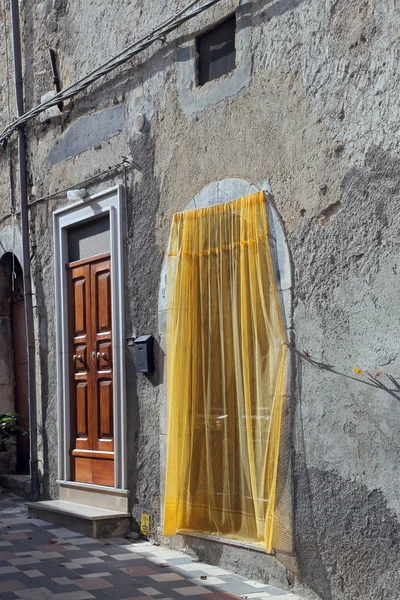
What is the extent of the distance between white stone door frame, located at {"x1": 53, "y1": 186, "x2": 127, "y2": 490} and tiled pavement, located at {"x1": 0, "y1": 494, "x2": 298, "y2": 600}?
670mm

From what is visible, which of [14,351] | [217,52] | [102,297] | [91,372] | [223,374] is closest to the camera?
[223,374]

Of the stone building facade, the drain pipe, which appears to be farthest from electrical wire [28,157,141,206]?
the drain pipe

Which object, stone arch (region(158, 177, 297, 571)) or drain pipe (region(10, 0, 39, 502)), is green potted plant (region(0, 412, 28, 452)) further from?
stone arch (region(158, 177, 297, 571))

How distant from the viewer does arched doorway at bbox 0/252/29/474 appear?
29.2ft

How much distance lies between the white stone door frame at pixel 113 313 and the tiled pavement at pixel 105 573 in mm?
670

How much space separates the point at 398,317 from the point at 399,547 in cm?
109

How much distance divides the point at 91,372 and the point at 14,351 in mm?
2140

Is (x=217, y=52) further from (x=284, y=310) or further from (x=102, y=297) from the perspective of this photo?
(x=102, y=297)

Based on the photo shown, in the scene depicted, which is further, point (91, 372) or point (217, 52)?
point (91, 372)

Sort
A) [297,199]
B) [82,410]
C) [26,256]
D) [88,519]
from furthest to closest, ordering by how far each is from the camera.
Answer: [26,256] → [82,410] → [88,519] → [297,199]

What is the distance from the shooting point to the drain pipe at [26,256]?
792 cm

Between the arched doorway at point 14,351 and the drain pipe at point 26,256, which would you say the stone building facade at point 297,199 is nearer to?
the drain pipe at point 26,256

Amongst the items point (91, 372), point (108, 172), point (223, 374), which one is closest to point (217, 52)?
point (108, 172)

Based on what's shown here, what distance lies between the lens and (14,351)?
360 inches
